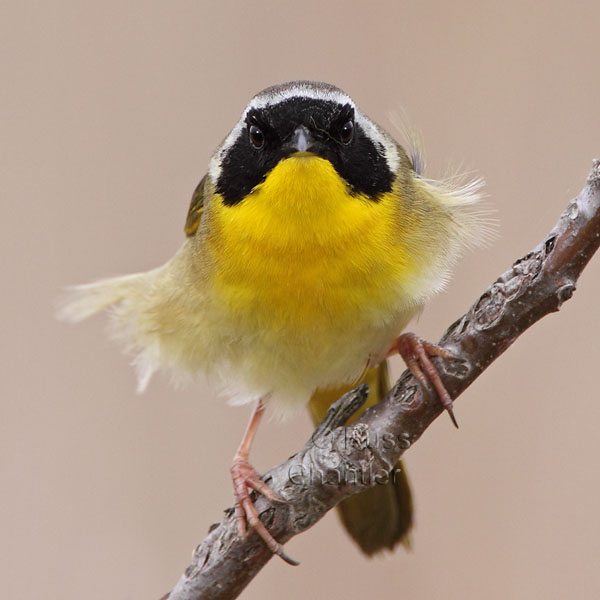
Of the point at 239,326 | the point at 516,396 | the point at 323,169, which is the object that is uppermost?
the point at 323,169

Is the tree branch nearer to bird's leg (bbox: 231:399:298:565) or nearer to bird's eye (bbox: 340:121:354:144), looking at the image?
bird's leg (bbox: 231:399:298:565)

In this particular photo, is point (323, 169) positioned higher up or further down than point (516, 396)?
higher up

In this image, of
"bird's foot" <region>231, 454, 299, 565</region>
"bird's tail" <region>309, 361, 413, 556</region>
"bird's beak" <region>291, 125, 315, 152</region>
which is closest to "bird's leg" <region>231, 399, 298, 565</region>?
"bird's foot" <region>231, 454, 299, 565</region>

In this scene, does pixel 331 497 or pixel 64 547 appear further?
pixel 64 547

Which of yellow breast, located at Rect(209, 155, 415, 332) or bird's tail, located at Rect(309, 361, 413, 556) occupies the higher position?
yellow breast, located at Rect(209, 155, 415, 332)

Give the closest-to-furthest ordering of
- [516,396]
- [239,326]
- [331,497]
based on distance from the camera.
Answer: [331,497]
[239,326]
[516,396]

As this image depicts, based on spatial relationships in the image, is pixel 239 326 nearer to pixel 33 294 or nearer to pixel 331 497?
pixel 331 497

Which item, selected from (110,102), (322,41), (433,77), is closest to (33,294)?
(110,102)

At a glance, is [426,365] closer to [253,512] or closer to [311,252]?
[311,252]
